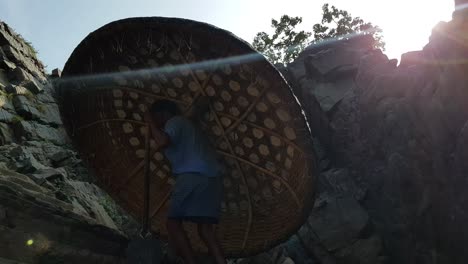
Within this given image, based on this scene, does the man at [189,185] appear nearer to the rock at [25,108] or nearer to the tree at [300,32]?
the rock at [25,108]

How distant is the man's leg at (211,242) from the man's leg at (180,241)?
0.17 m

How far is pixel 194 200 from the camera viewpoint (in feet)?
11.0

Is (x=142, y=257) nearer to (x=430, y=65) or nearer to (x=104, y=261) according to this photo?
(x=104, y=261)

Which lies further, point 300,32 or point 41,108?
point 300,32

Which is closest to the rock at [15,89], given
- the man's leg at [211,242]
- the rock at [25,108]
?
the rock at [25,108]

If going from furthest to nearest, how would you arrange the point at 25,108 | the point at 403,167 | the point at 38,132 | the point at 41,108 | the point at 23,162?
1. the point at 41,108
2. the point at 25,108
3. the point at 403,167
4. the point at 38,132
5. the point at 23,162

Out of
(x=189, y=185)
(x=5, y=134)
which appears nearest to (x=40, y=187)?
(x=189, y=185)

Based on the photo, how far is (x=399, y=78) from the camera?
13195 millimetres

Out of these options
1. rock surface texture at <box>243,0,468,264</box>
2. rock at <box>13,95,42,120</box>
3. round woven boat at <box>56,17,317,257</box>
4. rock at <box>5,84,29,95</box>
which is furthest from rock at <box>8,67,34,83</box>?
rock surface texture at <box>243,0,468,264</box>

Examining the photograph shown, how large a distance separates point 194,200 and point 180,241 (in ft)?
1.26

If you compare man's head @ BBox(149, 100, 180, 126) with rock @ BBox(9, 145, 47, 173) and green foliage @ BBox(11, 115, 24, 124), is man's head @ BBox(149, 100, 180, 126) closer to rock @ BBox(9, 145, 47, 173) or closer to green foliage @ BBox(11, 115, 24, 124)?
rock @ BBox(9, 145, 47, 173)

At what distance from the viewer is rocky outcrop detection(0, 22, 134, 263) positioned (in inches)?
135

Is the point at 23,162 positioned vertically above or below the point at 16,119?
below

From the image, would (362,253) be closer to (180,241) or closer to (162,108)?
(180,241)
